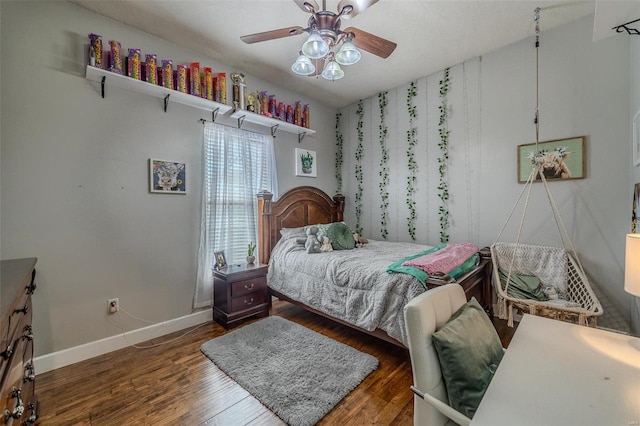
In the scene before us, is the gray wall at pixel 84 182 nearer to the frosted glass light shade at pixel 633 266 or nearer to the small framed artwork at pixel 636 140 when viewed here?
the frosted glass light shade at pixel 633 266

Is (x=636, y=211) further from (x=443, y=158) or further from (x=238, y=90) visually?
(x=238, y=90)

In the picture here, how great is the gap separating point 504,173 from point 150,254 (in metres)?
3.86

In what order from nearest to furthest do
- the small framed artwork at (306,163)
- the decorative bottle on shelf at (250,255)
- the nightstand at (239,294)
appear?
the nightstand at (239,294) → the decorative bottle on shelf at (250,255) → the small framed artwork at (306,163)

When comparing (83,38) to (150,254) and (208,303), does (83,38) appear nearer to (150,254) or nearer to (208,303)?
(150,254)

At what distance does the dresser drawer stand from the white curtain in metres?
0.39

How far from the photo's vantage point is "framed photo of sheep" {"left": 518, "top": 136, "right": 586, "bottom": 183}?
2.57m

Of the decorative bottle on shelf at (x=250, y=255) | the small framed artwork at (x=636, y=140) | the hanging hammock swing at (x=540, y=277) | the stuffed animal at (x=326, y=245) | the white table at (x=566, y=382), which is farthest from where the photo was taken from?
the decorative bottle on shelf at (x=250, y=255)

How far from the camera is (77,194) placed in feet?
7.32

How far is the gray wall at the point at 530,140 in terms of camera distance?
7.88 ft

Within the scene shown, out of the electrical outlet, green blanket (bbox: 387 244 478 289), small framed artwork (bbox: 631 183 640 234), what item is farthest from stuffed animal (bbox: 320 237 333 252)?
small framed artwork (bbox: 631 183 640 234)

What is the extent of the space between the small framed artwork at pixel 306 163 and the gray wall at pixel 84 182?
4.86 ft

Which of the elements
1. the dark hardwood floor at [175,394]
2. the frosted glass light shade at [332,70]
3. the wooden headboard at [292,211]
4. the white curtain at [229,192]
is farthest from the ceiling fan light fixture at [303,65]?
the dark hardwood floor at [175,394]

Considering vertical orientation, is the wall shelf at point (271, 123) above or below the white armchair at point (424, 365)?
above

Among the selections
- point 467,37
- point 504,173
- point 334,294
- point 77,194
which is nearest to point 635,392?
point 334,294
